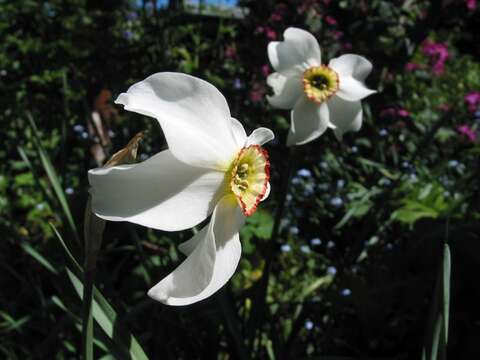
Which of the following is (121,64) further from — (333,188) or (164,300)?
(164,300)

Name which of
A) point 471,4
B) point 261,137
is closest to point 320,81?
point 261,137

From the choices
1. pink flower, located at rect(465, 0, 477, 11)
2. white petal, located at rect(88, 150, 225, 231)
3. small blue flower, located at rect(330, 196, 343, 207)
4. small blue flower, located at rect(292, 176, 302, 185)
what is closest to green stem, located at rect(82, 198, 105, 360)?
white petal, located at rect(88, 150, 225, 231)

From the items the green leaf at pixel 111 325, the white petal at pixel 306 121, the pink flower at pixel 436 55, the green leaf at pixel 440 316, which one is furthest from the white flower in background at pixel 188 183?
the pink flower at pixel 436 55

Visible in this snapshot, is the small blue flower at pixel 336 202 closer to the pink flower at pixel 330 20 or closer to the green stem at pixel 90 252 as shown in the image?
the pink flower at pixel 330 20

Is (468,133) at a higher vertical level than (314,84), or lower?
lower

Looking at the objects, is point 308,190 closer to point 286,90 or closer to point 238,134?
point 286,90

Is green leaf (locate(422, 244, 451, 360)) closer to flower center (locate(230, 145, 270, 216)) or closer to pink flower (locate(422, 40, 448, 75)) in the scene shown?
flower center (locate(230, 145, 270, 216))
